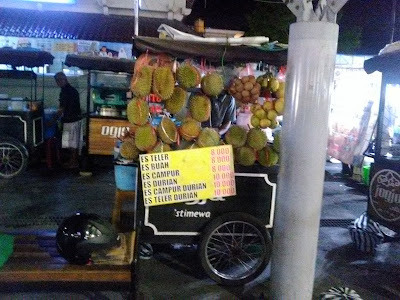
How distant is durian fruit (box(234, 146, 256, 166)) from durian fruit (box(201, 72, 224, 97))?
2.07ft

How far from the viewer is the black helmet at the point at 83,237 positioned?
370cm

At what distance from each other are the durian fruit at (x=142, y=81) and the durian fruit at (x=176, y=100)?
0.27 metres

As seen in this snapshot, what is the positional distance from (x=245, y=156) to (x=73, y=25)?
26.0 ft

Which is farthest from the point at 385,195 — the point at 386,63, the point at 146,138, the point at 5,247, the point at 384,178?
the point at 5,247

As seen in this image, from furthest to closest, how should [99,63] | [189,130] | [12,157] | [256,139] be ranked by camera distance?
[99,63] < [12,157] < [256,139] < [189,130]

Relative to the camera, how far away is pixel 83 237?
3.73 meters

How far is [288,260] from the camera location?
152 inches

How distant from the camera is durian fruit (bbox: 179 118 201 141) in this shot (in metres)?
4.46

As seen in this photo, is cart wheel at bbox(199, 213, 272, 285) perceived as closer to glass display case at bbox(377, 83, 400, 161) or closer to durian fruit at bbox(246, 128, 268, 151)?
durian fruit at bbox(246, 128, 268, 151)

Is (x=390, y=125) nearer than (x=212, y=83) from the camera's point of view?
No

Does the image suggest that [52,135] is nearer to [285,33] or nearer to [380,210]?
[285,33]

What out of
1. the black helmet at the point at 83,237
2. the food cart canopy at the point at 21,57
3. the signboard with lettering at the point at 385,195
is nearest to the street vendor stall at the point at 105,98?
the food cart canopy at the point at 21,57

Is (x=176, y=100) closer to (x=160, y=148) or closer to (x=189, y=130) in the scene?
(x=189, y=130)

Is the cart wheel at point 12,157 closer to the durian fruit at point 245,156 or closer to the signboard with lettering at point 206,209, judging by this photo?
the signboard with lettering at point 206,209
